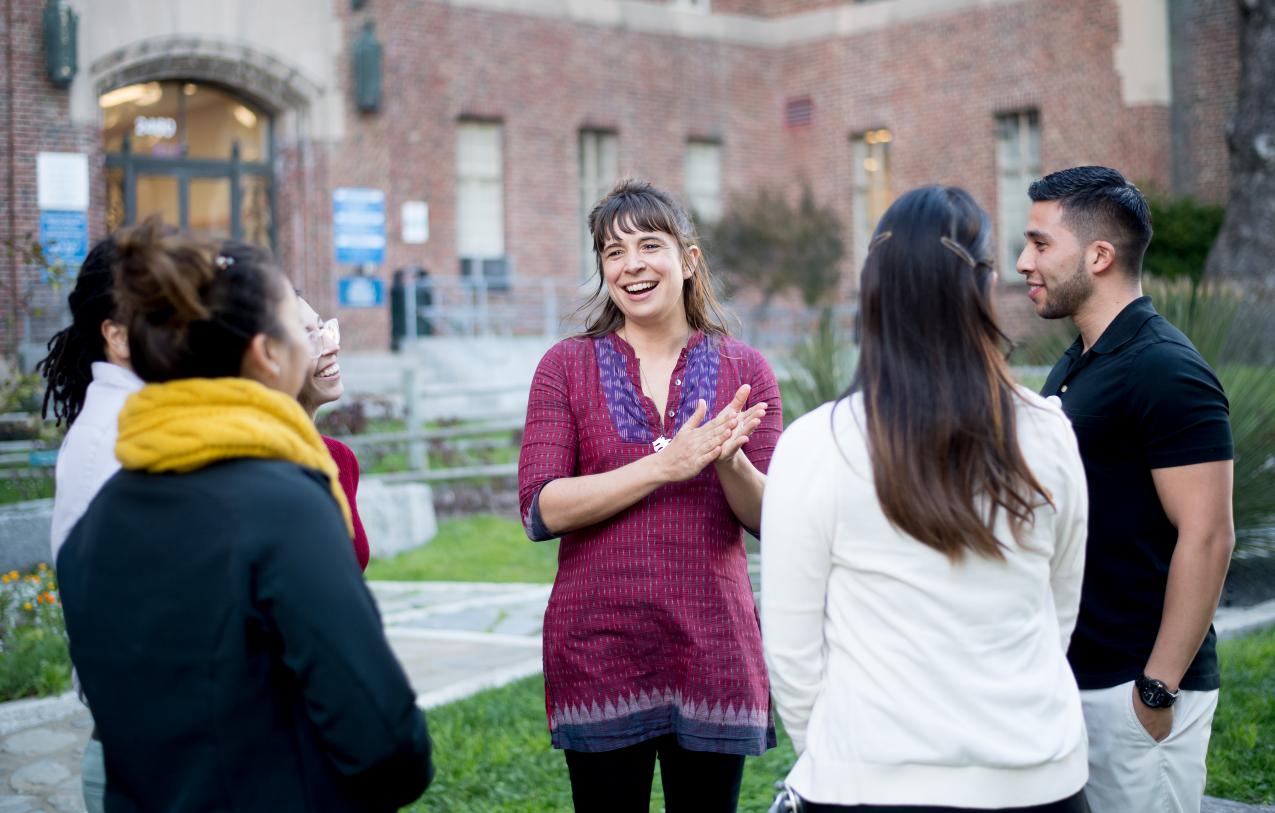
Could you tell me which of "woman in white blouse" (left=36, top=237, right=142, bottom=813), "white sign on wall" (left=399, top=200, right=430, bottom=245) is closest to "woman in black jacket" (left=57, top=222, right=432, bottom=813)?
"woman in white blouse" (left=36, top=237, right=142, bottom=813)

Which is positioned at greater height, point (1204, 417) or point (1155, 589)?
point (1204, 417)

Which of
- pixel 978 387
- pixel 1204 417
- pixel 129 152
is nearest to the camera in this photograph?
pixel 978 387

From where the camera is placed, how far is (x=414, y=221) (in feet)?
70.4

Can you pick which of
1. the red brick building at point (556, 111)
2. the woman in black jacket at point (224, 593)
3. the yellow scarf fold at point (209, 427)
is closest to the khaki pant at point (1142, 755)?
the woman in black jacket at point (224, 593)

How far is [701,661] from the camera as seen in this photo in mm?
3078

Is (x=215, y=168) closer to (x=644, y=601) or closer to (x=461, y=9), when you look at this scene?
(x=461, y=9)

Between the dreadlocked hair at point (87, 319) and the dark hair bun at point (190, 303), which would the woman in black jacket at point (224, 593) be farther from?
the dreadlocked hair at point (87, 319)

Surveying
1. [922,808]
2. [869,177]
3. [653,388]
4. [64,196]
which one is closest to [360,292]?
[64,196]

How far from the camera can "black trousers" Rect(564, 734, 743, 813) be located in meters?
3.11

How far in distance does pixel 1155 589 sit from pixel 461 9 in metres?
20.7

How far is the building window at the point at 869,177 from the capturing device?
25.0 metres

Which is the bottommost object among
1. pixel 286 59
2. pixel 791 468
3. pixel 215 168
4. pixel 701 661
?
pixel 701 661

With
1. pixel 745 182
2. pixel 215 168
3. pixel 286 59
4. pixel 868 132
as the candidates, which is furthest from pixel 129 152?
pixel 868 132

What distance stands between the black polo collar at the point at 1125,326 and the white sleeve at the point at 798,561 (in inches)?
40.8
